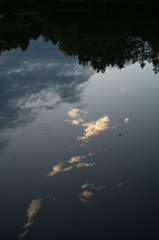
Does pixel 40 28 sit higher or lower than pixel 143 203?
higher

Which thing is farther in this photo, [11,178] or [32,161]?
[32,161]

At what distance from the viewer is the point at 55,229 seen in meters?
9.73

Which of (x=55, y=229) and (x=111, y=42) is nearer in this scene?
(x=55, y=229)

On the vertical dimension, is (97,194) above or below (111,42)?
below

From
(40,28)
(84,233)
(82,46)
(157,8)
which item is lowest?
(84,233)

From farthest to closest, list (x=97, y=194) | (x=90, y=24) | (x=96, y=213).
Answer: (x=90, y=24) < (x=97, y=194) < (x=96, y=213)

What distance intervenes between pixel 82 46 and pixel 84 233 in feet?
99.1

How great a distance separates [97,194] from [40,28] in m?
37.2

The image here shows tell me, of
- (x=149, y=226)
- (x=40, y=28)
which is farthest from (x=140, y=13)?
(x=149, y=226)

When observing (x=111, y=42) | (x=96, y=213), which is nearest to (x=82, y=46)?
(x=111, y=42)

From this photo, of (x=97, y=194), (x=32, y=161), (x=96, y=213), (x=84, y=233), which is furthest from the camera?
(x=32, y=161)

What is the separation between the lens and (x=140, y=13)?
43.4 metres

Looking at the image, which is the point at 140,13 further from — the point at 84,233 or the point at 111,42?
the point at 84,233

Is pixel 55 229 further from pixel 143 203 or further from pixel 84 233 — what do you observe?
pixel 143 203
